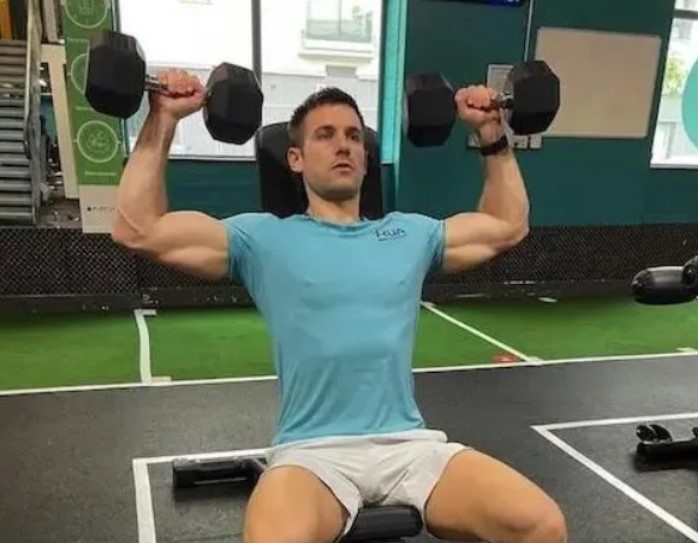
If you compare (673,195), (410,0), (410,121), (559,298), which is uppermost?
(410,0)

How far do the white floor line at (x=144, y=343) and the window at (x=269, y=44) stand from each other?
1131mm

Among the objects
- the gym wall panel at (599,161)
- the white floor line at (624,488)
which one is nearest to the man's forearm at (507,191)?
the white floor line at (624,488)

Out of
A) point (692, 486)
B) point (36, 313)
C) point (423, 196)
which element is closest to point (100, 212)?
point (36, 313)

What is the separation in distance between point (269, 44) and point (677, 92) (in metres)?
3.42

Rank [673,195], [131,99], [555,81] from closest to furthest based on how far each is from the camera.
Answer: [131,99]
[555,81]
[673,195]

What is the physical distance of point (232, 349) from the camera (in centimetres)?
410

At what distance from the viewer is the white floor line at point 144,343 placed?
3.64 m

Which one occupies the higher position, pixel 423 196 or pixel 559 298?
pixel 423 196

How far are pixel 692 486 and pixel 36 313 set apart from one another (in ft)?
12.8

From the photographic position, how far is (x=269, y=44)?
5258mm

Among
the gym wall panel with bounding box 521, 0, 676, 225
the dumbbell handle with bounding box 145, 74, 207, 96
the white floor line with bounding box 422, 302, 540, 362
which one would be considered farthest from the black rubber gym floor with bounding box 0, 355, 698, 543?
the gym wall panel with bounding box 521, 0, 676, 225

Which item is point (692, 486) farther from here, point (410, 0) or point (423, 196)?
point (410, 0)

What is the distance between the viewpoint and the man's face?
5.76 ft

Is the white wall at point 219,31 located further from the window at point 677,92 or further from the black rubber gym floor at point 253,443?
the black rubber gym floor at point 253,443
